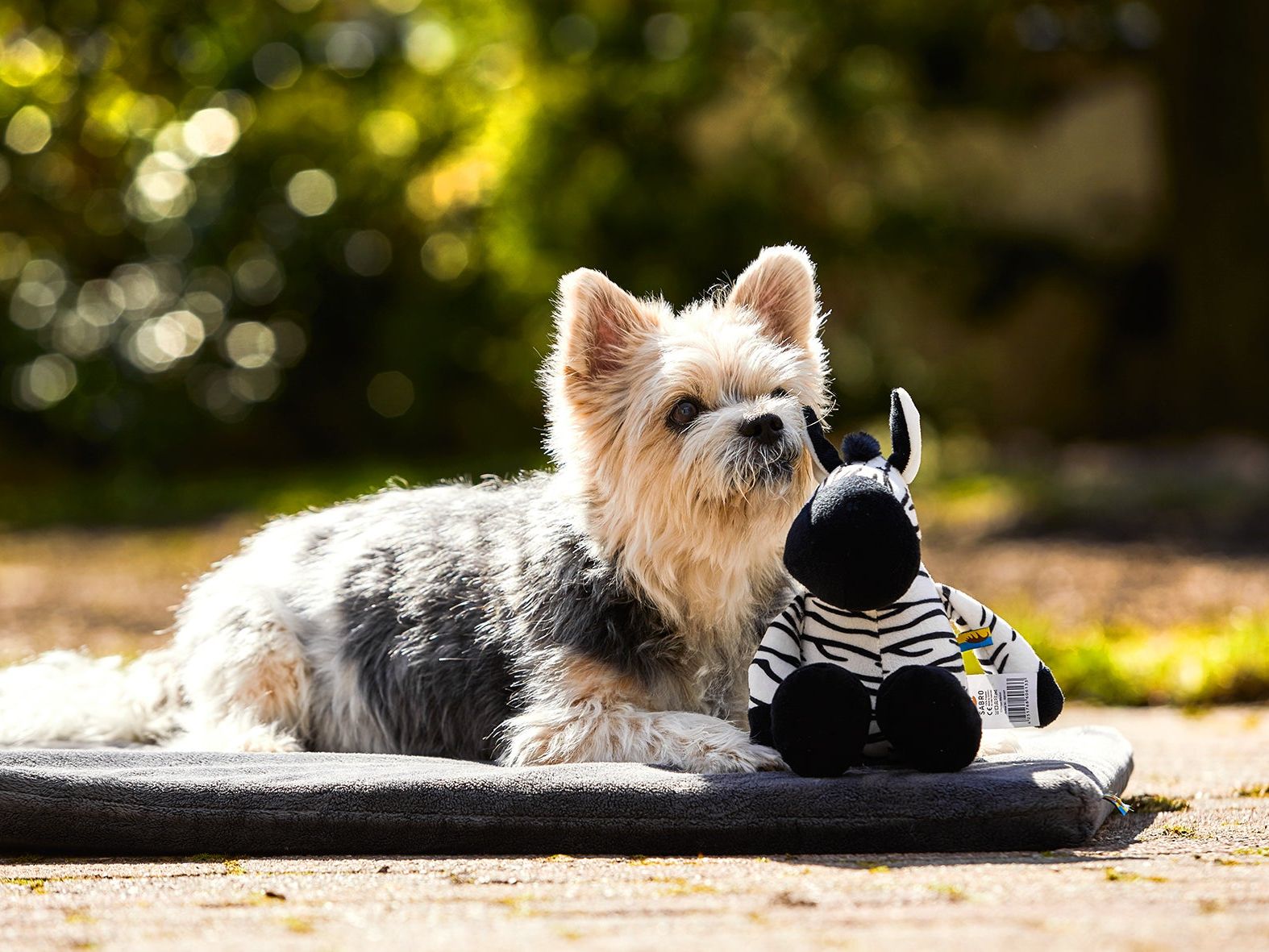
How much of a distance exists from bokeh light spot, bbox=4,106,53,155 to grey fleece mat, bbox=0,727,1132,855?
1676 centimetres

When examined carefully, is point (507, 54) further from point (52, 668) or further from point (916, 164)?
point (52, 668)

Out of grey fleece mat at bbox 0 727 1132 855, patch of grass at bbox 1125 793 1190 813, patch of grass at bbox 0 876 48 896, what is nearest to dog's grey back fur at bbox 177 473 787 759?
grey fleece mat at bbox 0 727 1132 855

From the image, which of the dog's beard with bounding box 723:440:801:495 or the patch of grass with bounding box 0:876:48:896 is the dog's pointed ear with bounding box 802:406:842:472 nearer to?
the dog's beard with bounding box 723:440:801:495

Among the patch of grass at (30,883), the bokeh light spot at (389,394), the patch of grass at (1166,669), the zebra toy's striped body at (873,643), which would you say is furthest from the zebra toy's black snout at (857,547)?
the bokeh light spot at (389,394)

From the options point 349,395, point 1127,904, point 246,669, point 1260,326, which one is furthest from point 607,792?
point 349,395

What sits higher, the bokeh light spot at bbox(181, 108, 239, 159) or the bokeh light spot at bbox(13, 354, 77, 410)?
the bokeh light spot at bbox(181, 108, 239, 159)

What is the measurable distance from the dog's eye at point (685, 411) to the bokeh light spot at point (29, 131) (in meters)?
17.0

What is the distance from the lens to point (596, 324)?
4.33 meters

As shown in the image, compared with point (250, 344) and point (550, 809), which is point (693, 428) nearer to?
point (550, 809)

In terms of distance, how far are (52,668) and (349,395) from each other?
46.5 ft

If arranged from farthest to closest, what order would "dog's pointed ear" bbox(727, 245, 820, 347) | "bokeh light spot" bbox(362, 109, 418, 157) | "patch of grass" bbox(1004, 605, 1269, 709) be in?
"bokeh light spot" bbox(362, 109, 418, 157), "patch of grass" bbox(1004, 605, 1269, 709), "dog's pointed ear" bbox(727, 245, 820, 347)

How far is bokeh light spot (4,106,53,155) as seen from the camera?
1867 cm

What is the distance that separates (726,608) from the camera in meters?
4.16

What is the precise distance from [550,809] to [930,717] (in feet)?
3.18
